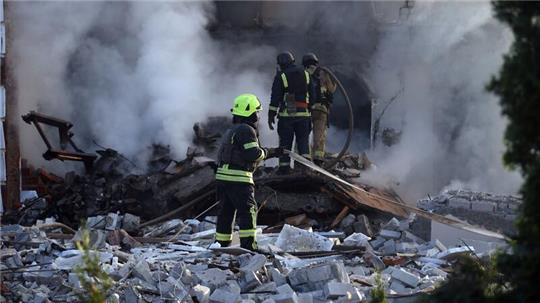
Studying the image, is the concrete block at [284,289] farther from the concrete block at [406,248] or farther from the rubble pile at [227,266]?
the concrete block at [406,248]

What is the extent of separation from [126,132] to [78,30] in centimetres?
231

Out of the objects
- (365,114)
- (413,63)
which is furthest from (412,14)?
(365,114)

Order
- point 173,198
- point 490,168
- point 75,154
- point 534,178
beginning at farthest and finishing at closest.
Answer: point 490,168
point 75,154
point 173,198
point 534,178

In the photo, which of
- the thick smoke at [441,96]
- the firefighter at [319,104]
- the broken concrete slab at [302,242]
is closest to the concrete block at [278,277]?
the broken concrete slab at [302,242]

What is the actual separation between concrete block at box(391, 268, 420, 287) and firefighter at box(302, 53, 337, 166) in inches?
170

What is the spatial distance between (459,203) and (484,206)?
12.9 inches

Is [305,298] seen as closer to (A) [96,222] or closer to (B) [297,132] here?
(A) [96,222]

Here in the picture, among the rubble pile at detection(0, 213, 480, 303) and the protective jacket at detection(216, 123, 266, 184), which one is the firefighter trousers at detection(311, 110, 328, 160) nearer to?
the rubble pile at detection(0, 213, 480, 303)

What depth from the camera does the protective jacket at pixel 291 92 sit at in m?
10.6

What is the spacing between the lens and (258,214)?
10445 mm

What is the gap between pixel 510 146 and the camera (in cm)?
318

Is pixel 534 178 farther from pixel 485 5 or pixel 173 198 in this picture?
pixel 485 5

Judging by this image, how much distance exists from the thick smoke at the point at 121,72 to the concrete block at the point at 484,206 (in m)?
5.57

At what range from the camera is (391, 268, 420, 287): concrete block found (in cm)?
690
